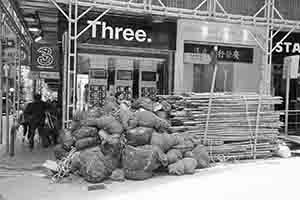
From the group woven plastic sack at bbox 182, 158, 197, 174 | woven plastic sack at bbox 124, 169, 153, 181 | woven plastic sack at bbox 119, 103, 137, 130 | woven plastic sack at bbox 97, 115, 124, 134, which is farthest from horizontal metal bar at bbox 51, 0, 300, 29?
woven plastic sack at bbox 124, 169, 153, 181

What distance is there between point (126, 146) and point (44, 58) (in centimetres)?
364

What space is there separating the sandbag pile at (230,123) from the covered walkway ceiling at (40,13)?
13.5ft

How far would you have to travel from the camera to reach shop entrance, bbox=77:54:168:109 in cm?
1099

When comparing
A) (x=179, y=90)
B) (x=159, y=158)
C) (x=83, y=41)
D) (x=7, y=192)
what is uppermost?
(x=83, y=41)

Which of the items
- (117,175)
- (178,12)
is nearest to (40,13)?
(178,12)

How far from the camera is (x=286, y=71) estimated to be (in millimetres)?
10742

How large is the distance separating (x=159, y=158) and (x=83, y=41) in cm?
506

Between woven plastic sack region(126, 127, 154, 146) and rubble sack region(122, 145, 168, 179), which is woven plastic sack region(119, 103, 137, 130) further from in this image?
rubble sack region(122, 145, 168, 179)

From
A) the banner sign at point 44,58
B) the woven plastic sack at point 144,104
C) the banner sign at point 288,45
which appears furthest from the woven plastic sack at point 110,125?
the banner sign at point 288,45

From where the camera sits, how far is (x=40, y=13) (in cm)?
1012

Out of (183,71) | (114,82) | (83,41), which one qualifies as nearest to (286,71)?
(183,71)

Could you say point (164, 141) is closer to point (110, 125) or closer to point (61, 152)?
point (110, 125)

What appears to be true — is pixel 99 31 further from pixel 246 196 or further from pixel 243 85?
pixel 246 196

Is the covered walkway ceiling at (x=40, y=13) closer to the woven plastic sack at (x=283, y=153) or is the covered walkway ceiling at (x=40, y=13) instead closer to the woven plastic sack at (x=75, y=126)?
the woven plastic sack at (x=75, y=126)
